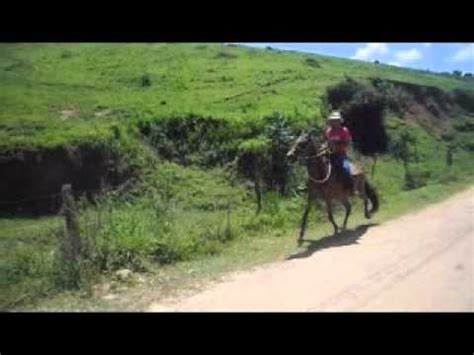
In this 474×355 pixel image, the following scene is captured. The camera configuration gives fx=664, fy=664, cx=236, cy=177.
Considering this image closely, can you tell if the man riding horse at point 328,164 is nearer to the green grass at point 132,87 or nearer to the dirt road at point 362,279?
the dirt road at point 362,279

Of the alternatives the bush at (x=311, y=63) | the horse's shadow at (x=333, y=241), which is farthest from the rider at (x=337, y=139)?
the bush at (x=311, y=63)

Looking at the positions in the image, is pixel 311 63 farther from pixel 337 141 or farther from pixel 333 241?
pixel 333 241

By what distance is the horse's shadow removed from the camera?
37.6 ft

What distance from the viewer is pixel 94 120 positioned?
68.4 ft

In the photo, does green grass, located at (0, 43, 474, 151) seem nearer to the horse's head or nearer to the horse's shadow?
the horse's head

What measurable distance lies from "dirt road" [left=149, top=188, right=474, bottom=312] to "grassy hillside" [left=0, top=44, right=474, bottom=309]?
137cm

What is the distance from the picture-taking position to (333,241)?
12.5 meters

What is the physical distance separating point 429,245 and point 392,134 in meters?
17.8

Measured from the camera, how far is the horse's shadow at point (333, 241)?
452 inches

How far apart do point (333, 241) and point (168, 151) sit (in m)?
9.04

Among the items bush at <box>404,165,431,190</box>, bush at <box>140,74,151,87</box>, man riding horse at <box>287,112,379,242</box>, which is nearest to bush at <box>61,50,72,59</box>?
bush at <box>140,74,151,87</box>
